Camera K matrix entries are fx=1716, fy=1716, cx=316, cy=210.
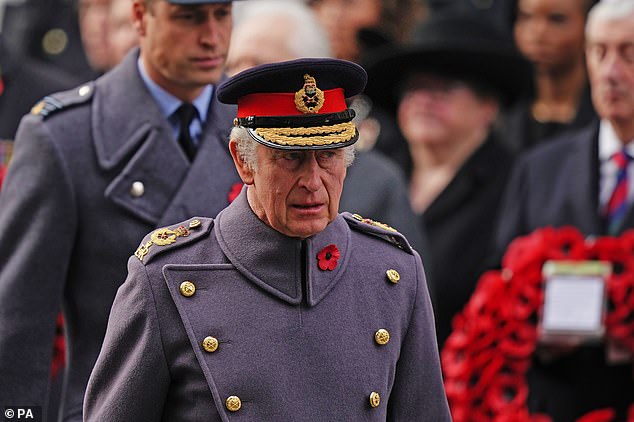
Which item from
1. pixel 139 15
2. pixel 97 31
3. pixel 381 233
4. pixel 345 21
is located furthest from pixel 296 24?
pixel 97 31

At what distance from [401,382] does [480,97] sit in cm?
463

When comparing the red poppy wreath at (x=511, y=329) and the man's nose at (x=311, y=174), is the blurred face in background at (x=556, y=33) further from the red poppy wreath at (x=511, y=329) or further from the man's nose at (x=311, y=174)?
the man's nose at (x=311, y=174)

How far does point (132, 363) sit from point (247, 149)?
2.18ft

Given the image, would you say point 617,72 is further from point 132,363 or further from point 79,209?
point 132,363

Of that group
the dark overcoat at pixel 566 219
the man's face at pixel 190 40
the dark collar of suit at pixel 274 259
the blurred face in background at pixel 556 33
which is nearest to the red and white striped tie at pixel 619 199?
the dark overcoat at pixel 566 219

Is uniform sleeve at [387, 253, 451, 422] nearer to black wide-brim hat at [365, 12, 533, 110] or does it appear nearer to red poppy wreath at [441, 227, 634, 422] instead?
red poppy wreath at [441, 227, 634, 422]

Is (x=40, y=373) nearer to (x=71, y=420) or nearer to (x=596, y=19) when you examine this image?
(x=71, y=420)

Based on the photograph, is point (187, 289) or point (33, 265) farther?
point (33, 265)

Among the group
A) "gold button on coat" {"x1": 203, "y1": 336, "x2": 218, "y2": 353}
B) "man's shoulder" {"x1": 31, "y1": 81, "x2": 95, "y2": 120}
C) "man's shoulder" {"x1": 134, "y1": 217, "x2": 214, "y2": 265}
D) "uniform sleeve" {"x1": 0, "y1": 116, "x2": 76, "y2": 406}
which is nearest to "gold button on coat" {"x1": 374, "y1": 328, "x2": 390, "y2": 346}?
"gold button on coat" {"x1": 203, "y1": 336, "x2": 218, "y2": 353}

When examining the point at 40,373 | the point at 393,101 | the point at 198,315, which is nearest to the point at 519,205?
the point at 393,101

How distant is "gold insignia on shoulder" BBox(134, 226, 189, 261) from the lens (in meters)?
4.79

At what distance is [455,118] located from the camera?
9.17 meters

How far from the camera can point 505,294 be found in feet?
24.4

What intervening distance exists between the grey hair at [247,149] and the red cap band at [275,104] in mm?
51
